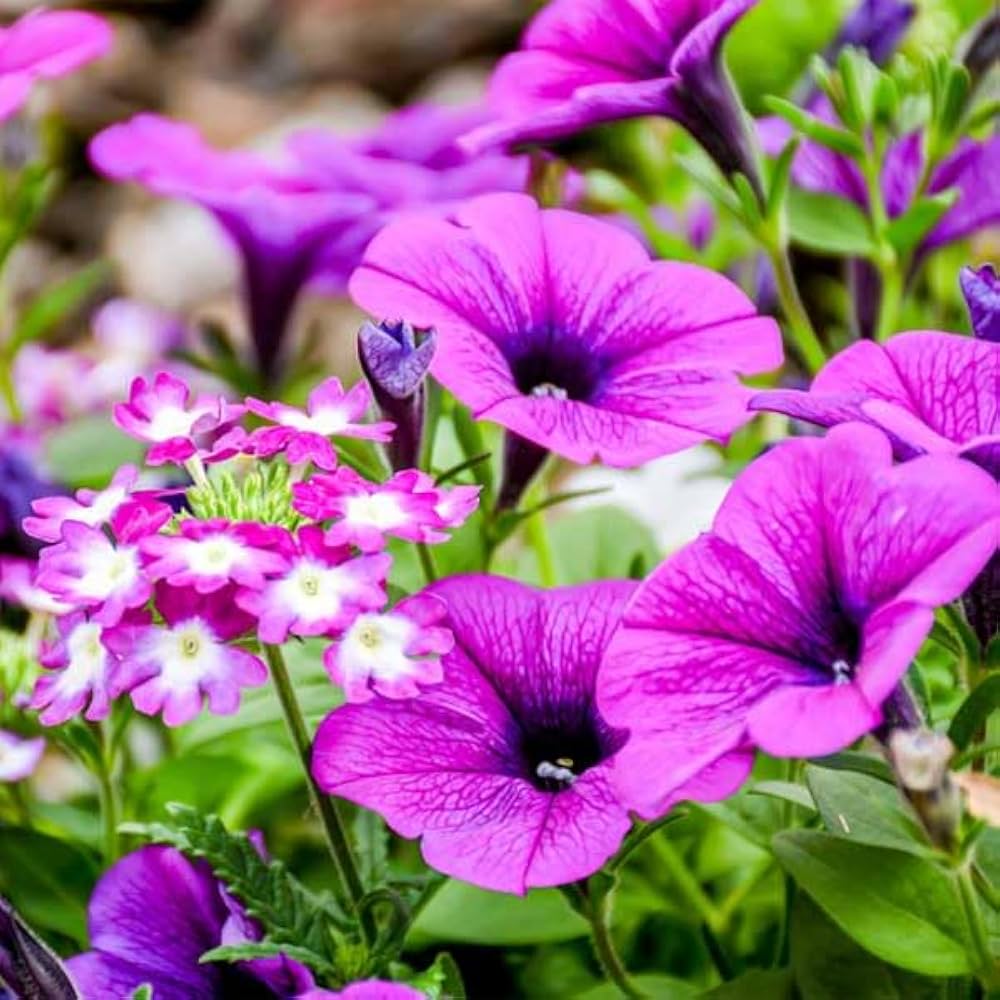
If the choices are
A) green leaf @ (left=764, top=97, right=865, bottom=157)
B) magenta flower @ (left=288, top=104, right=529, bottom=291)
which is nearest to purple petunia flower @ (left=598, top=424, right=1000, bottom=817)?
green leaf @ (left=764, top=97, right=865, bottom=157)

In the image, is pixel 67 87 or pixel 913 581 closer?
pixel 913 581

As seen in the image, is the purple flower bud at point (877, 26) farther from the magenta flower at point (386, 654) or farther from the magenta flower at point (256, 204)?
the magenta flower at point (386, 654)

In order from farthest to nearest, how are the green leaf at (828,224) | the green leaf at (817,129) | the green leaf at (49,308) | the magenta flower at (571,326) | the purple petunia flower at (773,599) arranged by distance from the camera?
the green leaf at (49,308) < the green leaf at (828,224) < the green leaf at (817,129) < the magenta flower at (571,326) < the purple petunia flower at (773,599)

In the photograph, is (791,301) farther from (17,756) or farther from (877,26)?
(17,756)

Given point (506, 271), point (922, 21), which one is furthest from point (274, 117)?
point (506, 271)

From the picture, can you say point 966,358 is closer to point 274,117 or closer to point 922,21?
point 922,21

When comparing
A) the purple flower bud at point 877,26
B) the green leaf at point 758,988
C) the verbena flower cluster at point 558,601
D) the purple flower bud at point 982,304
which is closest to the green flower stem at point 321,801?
the verbena flower cluster at point 558,601

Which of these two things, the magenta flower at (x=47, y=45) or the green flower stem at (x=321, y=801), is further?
the magenta flower at (x=47, y=45)
